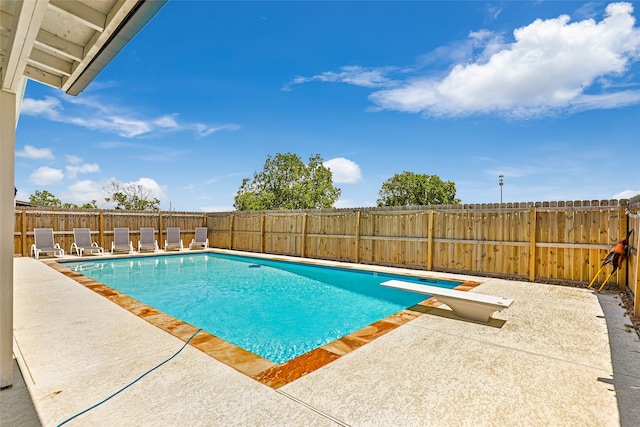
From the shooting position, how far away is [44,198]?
1139 inches

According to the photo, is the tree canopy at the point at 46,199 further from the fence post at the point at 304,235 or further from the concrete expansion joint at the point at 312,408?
the concrete expansion joint at the point at 312,408

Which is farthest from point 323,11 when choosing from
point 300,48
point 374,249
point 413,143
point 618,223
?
point 413,143

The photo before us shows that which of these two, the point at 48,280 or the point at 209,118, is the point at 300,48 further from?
Result: the point at 48,280

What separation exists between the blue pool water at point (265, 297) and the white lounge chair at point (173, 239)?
10.0ft

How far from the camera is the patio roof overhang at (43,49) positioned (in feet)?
6.26

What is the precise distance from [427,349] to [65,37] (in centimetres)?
432

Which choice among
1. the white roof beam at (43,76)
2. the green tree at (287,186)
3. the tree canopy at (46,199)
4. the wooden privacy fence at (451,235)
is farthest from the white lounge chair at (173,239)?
the tree canopy at (46,199)

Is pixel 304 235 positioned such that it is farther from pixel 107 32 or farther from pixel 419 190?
pixel 419 190

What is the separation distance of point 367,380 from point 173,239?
14.1 metres

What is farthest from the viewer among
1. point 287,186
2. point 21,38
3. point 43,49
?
point 287,186

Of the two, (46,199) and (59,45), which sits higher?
(46,199)

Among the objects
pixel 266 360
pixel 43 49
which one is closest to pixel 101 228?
pixel 43 49

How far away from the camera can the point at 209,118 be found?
20.4 m

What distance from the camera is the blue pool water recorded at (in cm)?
473
